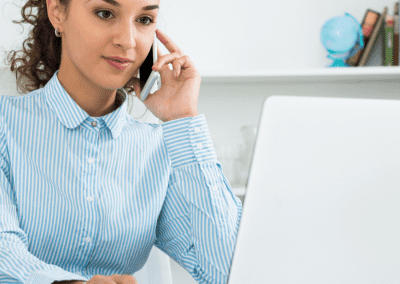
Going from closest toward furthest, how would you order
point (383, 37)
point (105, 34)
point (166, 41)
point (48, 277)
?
point (48, 277)
point (105, 34)
point (166, 41)
point (383, 37)

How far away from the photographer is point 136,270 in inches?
42.7

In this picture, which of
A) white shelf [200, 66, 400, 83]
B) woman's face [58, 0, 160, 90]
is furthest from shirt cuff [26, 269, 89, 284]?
white shelf [200, 66, 400, 83]

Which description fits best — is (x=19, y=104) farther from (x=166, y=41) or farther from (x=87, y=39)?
(x=166, y=41)

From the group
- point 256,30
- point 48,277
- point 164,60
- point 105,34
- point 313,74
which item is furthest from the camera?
point 256,30

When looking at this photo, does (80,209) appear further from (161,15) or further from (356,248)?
(161,15)

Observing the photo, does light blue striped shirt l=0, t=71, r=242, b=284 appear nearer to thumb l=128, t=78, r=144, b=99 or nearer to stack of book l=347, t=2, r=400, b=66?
thumb l=128, t=78, r=144, b=99

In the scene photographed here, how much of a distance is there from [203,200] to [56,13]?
2.07ft

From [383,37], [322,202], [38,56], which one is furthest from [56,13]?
[383,37]

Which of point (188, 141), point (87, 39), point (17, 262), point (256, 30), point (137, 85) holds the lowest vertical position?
point (17, 262)

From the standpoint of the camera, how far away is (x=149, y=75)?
1143 millimetres

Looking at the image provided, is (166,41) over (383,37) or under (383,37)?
under

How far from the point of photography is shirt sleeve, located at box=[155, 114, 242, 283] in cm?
95

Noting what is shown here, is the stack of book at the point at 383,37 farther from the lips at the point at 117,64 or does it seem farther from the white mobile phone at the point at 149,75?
the lips at the point at 117,64

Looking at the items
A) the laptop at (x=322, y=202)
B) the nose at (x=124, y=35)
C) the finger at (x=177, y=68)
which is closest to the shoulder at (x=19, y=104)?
the nose at (x=124, y=35)
